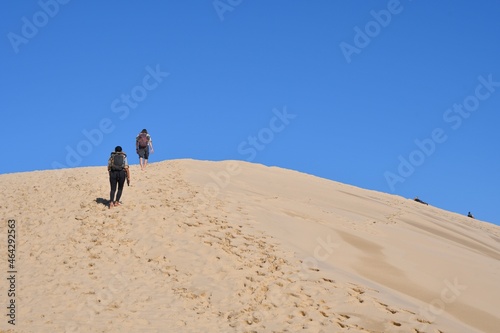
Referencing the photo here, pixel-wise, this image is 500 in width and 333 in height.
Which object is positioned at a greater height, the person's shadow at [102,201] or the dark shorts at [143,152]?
the dark shorts at [143,152]

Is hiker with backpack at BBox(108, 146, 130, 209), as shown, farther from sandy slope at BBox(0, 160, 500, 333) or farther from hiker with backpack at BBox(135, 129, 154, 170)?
hiker with backpack at BBox(135, 129, 154, 170)

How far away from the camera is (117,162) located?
527 inches

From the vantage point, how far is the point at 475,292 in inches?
376

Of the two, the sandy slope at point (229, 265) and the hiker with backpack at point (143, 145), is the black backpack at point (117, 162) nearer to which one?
the sandy slope at point (229, 265)

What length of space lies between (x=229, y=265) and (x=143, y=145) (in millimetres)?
10814

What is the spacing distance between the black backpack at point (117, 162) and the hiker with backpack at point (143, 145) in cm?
566

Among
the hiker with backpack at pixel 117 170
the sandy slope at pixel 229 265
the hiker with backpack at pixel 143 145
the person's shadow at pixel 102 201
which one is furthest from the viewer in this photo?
the hiker with backpack at pixel 143 145

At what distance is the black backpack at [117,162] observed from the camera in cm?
1336

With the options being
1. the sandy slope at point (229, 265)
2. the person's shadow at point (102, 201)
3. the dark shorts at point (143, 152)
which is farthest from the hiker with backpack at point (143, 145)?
the person's shadow at point (102, 201)

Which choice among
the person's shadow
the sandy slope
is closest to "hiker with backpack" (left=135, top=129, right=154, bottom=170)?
the sandy slope

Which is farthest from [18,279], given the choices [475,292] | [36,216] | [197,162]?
[197,162]

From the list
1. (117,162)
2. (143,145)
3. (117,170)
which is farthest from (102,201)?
(143,145)

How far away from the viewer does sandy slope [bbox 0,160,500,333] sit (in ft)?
24.7

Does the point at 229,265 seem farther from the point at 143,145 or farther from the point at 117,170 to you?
the point at 143,145
